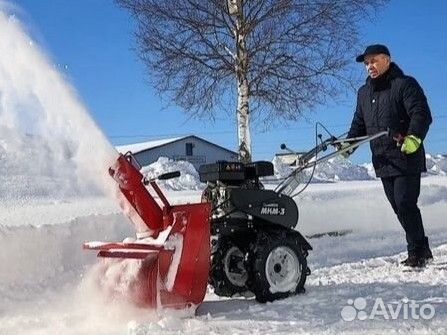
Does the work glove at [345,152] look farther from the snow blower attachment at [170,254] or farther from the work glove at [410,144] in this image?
the snow blower attachment at [170,254]

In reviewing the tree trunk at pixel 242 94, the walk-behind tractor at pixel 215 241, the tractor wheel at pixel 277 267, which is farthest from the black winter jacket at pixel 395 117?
the tree trunk at pixel 242 94

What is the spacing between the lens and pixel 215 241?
4.57 m

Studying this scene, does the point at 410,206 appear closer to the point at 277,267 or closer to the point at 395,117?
the point at 395,117

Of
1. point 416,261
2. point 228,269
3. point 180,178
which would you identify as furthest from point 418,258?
point 180,178

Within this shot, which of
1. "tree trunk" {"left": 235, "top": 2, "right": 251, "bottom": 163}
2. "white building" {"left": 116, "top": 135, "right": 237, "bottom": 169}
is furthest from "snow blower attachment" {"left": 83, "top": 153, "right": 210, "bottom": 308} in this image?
"white building" {"left": 116, "top": 135, "right": 237, "bottom": 169}

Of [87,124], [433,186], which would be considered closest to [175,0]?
[433,186]

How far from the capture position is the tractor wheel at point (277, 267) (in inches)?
166

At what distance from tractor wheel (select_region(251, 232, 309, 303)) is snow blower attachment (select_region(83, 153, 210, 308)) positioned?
48 cm

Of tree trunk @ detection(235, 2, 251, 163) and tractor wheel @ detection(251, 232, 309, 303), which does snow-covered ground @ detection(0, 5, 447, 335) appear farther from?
tree trunk @ detection(235, 2, 251, 163)

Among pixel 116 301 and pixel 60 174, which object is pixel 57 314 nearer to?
pixel 116 301

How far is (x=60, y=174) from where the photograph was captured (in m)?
13.0

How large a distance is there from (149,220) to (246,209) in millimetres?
704

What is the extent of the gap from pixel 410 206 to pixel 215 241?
1.89 meters

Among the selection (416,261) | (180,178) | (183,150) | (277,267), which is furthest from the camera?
(183,150)
